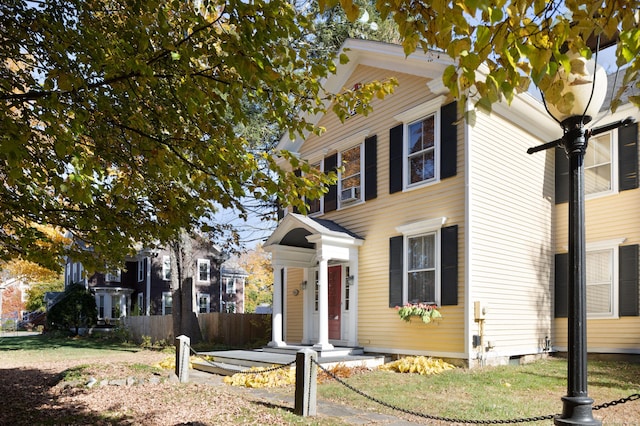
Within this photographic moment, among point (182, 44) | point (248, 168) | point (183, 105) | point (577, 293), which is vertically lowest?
point (577, 293)

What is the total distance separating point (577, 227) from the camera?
10.7 ft

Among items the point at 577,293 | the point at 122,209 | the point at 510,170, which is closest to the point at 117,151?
the point at 122,209

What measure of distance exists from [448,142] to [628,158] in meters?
4.31

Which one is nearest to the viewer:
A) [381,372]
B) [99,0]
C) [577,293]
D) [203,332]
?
[577,293]

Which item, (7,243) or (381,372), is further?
(381,372)

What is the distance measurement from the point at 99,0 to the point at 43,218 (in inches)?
103

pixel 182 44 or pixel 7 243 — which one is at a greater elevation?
pixel 182 44

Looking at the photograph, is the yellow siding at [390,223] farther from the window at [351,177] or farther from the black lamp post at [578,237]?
the black lamp post at [578,237]

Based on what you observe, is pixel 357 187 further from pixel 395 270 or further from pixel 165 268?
pixel 165 268

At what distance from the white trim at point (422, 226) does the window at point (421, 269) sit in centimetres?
18

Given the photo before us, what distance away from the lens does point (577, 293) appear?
3199 mm

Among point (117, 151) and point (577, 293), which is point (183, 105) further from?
point (577, 293)

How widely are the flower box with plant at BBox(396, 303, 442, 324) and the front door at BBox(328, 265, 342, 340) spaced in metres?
2.71

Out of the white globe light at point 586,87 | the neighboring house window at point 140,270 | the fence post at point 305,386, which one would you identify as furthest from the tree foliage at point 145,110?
the neighboring house window at point 140,270
